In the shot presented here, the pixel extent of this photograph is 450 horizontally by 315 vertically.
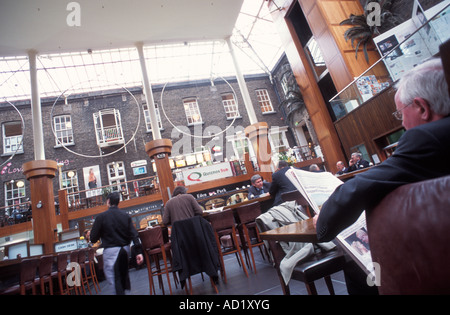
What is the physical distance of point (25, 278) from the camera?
340 cm

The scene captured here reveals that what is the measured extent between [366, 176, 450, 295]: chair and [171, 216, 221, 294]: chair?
2.59 m

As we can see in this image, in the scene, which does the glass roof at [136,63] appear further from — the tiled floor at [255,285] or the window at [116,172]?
the tiled floor at [255,285]

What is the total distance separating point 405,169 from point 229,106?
613 inches

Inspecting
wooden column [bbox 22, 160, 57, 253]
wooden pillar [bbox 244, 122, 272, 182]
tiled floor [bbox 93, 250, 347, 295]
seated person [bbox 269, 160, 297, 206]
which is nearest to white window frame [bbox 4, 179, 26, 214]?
wooden column [bbox 22, 160, 57, 253]

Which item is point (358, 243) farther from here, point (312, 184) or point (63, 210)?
point (63, 210)

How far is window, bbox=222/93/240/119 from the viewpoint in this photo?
1559 cm

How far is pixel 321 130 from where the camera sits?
30.2 feet

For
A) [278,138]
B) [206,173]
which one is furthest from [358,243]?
[278,138]

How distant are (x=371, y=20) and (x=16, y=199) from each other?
1687 centimetres

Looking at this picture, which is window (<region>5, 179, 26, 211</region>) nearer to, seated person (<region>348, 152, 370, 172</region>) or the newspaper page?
seated person (<region>348, 152, 370, 172</region>)

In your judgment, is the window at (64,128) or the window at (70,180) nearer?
the window at (70,180)

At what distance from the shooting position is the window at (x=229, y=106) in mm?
15586

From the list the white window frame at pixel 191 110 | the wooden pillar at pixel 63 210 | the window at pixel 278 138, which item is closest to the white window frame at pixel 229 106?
the white window frame at pixel 191 110

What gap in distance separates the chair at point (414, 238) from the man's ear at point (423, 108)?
0.96 feet
